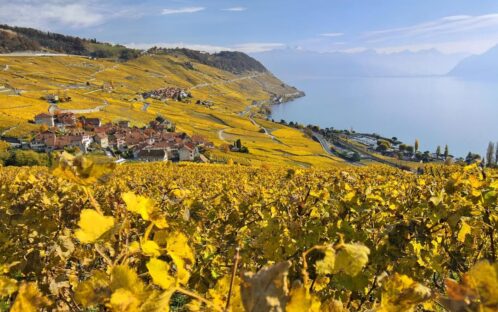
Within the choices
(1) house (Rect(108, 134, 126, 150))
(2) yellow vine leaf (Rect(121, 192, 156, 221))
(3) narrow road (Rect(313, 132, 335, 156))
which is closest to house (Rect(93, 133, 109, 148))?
(1) house (Rect(108, 134, 126, 150))

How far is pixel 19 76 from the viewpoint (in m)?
110

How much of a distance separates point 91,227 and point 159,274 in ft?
0.79

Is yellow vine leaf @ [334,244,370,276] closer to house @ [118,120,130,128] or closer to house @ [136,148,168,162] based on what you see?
house @ [136,148,168,162]

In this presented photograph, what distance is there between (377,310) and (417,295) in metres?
0.12

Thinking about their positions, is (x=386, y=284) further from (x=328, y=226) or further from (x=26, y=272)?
(x=26, y=272)

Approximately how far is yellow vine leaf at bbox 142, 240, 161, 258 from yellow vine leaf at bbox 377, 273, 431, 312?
26.3 inches

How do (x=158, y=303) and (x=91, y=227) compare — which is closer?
(x=158, y=303)

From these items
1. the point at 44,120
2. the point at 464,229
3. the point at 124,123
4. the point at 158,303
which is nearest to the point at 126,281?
the point at 158,303

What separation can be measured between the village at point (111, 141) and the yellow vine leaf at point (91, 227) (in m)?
56.8

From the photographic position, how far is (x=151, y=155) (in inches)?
2500

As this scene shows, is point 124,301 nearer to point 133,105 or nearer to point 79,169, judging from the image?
point 79,169

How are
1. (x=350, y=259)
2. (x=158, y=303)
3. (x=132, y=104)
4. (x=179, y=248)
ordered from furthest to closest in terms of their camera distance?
(x=132, y=104) < (x=179, y=248) < (x=350, y=259) < (x=158, y=303)

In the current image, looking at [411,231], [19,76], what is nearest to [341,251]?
[411,231]

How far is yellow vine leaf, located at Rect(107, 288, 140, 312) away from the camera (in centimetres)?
103
